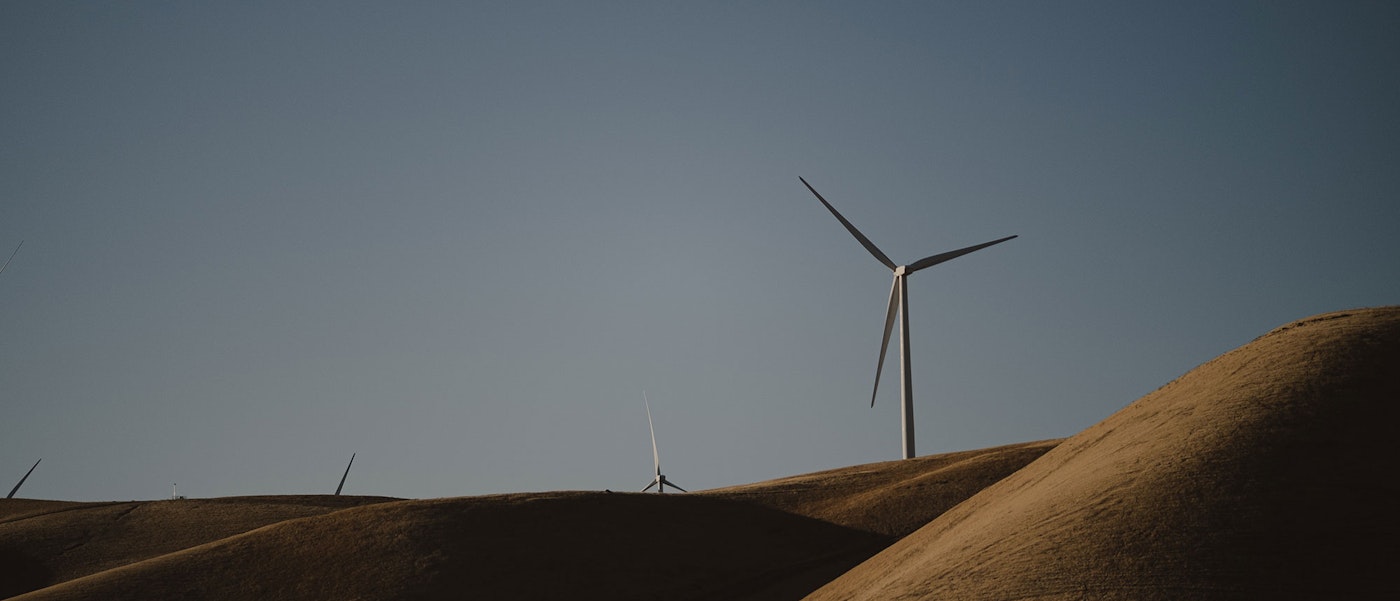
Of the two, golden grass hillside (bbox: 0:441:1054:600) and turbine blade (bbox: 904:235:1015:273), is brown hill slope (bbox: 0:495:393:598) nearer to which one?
golden grass hillside (bbox: 0:441:1054:600)

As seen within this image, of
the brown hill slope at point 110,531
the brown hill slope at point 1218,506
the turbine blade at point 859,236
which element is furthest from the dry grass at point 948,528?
the turbine blade at point 859,236

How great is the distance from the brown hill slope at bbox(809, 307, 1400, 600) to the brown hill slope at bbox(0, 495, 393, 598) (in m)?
32.7

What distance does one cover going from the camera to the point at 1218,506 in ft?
73.8

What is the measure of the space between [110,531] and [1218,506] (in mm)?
49176

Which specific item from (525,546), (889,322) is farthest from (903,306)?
(525,546)

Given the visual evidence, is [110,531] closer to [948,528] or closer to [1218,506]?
[948,528]

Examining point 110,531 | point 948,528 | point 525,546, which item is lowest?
point 948,528

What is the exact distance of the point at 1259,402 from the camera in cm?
2716

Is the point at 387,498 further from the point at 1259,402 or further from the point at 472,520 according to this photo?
the point at 1259,402

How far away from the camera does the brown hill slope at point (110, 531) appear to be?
48.2 m

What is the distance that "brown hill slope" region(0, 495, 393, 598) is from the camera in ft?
158

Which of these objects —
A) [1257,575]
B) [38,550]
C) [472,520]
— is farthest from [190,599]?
[1257,575]

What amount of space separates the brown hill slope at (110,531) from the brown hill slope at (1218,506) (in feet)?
107

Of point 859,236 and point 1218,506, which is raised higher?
point 859,236
